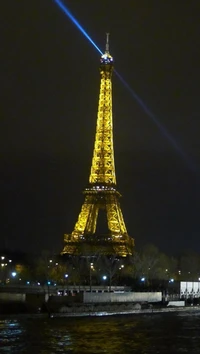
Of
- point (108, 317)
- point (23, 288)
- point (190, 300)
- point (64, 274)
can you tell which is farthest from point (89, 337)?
point (64, 274)

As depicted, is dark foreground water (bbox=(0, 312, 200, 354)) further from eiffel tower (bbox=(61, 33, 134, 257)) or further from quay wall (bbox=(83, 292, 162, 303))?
eiffel tower (bbox=(61, 33, 134, 257))

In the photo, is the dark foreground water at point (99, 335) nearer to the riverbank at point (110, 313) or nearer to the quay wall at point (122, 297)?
the riverbank at point (110, 313)

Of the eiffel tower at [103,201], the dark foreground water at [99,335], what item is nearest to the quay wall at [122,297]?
the dark foreground water at [99,335]

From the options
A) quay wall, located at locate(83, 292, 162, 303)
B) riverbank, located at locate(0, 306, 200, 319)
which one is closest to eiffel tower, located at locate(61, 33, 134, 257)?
quay wall, located at locate(83, 292, 162, 303)

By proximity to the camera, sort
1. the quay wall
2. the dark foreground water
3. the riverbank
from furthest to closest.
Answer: the quay wall < the riverbank < the dark foreground water

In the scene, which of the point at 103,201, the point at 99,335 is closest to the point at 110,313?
the point at 99,335

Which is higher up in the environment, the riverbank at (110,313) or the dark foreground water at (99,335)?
the riverbank at (110,313)
